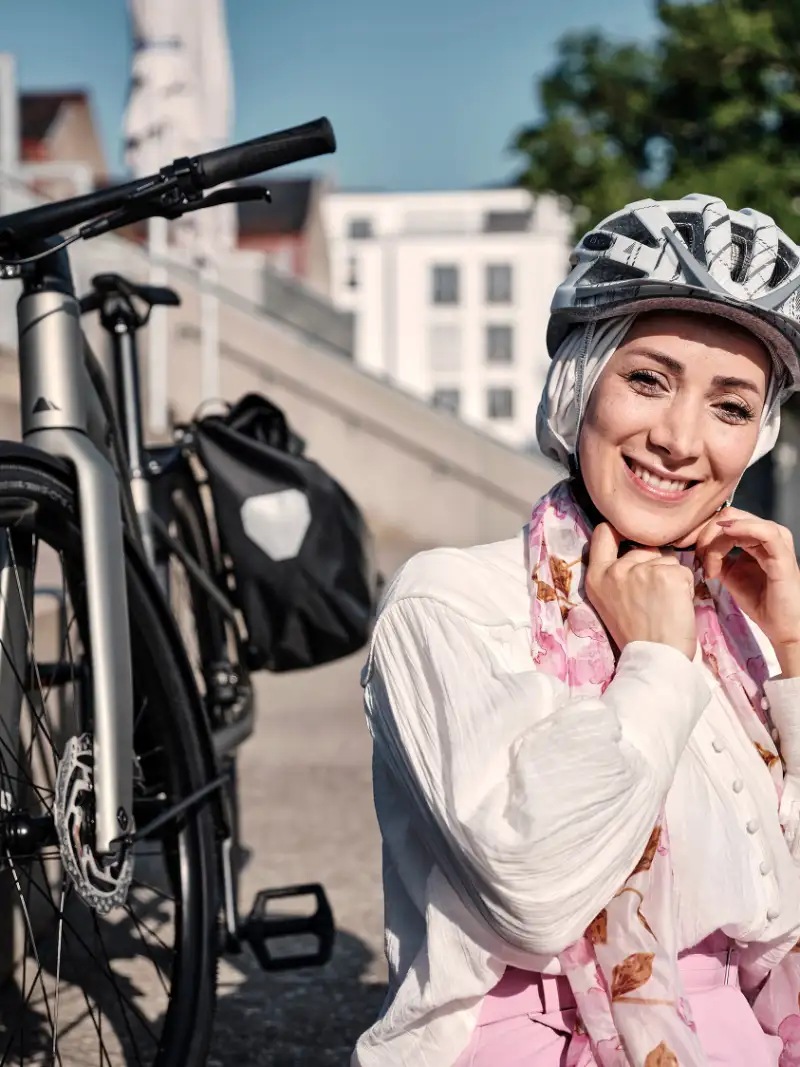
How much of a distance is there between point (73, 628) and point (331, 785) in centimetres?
278

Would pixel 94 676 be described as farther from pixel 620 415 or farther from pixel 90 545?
pixel 620 415

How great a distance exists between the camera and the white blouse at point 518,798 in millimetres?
1612

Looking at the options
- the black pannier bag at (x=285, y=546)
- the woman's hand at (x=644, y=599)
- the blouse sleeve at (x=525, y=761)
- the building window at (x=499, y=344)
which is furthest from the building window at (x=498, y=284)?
the blouse sleeve at (x=525, y=761)

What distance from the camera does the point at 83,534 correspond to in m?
2.40

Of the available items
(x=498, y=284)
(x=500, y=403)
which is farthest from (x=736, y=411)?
(x=498, y=284)

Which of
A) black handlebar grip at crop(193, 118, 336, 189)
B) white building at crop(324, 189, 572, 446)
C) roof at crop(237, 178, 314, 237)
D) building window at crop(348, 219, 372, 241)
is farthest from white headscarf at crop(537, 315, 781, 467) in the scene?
building window at crop(348, 219, 372, 241)

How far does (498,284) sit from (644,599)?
270 ft

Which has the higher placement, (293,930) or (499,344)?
(293,930)

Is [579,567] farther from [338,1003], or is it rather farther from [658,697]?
[338,1003]

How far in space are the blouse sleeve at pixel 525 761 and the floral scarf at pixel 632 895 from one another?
87mm

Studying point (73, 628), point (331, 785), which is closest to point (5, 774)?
point (73, 628)

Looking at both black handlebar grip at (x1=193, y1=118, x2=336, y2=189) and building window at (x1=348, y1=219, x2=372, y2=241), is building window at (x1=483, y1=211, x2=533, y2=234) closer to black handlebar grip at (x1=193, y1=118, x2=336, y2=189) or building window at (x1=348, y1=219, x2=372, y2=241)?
building window at (x1=348, y1=219, x2=372, y2=241)

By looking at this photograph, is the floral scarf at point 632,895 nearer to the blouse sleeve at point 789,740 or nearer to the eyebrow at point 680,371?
the blouse sleeve at point 789,740

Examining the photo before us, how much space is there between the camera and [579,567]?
1950 millimetres
